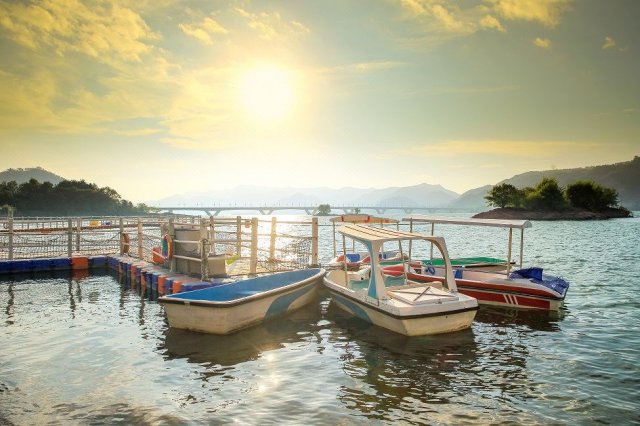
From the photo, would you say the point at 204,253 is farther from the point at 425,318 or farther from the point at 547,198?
the point at 547,198

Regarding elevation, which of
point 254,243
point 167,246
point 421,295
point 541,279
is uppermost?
point 254,243

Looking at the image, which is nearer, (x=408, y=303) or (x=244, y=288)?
(x=408, y=303)

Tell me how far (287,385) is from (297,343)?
281 cm

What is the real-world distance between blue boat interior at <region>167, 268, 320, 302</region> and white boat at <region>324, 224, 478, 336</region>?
2315 millimetres

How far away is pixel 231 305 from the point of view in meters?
11.2

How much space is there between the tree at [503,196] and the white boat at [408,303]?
13131cm

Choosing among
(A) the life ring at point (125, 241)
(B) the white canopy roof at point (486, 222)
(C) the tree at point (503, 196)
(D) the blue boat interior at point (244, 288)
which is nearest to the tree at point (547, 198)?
(C) the tree at point (503, 196)

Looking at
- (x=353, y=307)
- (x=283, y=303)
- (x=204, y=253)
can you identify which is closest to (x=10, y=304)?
(x=204, y=253)

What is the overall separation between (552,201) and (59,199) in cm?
14614

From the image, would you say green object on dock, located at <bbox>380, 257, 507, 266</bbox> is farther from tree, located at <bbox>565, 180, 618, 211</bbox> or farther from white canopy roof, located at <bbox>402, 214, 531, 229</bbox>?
tree, located at <bbox>565, 180, 618, 211</bbox>

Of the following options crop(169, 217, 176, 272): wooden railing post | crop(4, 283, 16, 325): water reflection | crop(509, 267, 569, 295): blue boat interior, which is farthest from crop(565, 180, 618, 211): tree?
crop(4, 283, 16, 325): water reflection

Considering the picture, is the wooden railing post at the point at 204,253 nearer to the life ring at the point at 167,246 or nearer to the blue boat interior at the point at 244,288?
the blue boat interior at the point at 244,288

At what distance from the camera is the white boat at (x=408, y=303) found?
1120cm

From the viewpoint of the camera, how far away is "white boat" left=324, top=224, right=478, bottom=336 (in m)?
11.2
